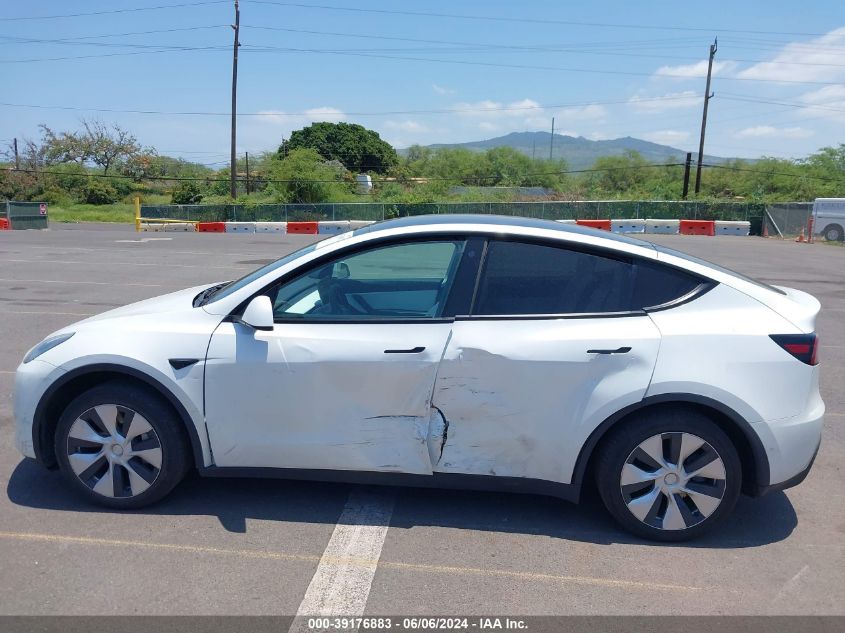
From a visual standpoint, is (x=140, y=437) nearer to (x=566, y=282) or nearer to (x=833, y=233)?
(x=566, y=282)

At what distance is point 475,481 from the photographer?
377cm

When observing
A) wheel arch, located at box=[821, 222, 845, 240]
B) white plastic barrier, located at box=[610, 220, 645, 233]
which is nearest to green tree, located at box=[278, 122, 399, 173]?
white plastic barrier, located at box=[610, 220, 645, 233]

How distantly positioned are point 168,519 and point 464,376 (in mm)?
1830

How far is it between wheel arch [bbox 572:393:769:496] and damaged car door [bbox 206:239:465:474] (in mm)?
780

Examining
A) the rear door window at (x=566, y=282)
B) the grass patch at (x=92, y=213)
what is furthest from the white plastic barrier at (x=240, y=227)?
the rear door window at (x=566, y=282)

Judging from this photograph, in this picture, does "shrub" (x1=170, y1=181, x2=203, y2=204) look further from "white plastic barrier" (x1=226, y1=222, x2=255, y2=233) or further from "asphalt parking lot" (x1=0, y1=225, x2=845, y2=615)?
"asphalt parking lot" (x1=0, y1=225, x2=845, y2=615)

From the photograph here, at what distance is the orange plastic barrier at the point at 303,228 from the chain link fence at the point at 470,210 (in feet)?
16.1

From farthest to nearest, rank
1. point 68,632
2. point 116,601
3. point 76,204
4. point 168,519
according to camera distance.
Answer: point 76,204 < point 168,519 < point 116,601 < point 68,632

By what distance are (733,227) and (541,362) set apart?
35.7 meters

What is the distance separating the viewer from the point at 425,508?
4082 millimetres

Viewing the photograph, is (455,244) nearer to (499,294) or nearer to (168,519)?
(499,294)

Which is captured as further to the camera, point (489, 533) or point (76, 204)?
point (76, 204)

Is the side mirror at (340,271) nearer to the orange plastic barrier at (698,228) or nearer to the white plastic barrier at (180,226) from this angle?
the orange plastic barrier at (698,228)

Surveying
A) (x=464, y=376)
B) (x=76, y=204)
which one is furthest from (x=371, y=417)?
(x=76, y=204)
